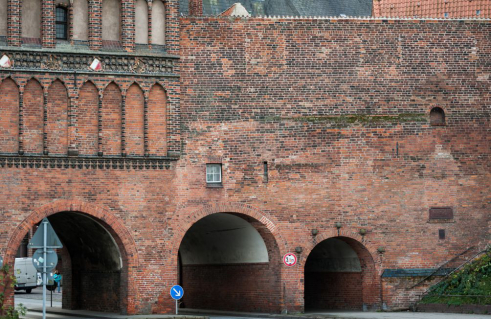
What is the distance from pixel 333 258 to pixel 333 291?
4.15 feet

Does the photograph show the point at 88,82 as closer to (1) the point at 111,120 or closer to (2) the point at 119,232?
(1) the point at 111,120

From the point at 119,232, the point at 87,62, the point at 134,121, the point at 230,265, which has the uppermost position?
the point at 87,62

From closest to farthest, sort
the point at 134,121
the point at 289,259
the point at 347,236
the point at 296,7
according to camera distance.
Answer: the point at 134,121 < the point at 289,259 < the point at 347,236 < the point at 296,7

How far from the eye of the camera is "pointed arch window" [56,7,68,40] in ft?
103

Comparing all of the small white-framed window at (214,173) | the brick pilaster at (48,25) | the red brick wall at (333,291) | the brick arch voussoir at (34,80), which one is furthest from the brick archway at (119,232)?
the red brick wall at (333,291)

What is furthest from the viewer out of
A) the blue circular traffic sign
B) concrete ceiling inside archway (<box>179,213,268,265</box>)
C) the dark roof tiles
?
the dark roof tiles

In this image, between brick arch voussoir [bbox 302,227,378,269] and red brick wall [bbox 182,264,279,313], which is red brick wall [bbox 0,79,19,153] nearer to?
red brick wall [bbox 182,264,279,313]

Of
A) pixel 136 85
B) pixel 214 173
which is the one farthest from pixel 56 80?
pixel 214 173

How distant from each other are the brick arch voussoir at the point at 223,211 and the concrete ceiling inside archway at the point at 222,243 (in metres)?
1.07

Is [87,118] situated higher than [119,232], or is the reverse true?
[87,118]

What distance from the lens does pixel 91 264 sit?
1384 inches

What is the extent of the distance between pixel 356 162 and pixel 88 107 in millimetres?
9511

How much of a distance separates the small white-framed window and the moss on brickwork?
832cm

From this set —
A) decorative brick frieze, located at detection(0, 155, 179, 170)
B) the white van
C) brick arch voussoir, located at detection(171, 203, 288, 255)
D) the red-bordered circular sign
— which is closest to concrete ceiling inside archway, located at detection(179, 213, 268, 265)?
brick arch voussoir, located at detection(171, 203, 288, 255)
